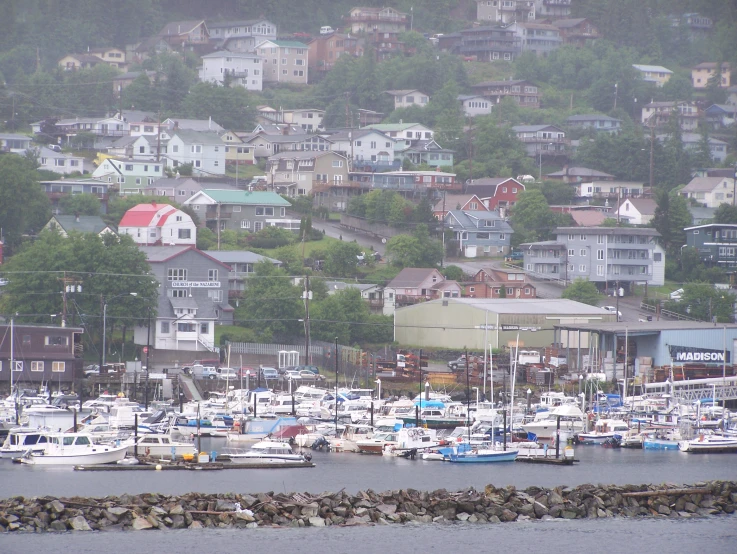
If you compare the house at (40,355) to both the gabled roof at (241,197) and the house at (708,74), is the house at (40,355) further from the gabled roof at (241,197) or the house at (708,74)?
the house at (708,74)

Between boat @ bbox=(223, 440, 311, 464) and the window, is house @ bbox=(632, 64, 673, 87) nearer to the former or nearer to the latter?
A: the window

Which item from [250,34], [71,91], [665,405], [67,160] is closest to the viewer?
[665,405]

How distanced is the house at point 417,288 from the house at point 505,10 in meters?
59.1

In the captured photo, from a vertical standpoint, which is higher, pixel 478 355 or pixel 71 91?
pixel 71 91

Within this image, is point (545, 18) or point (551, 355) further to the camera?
point (545, 18)

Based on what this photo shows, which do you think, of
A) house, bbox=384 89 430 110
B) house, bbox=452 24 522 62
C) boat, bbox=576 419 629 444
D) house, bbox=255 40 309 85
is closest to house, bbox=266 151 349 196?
house, bbox=384 89 430 110

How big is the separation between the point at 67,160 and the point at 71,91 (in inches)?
643

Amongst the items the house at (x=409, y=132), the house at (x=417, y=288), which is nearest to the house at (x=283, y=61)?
the house at (x=409, y=132)

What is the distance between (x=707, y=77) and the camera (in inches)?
4195

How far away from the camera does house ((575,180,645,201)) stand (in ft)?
257

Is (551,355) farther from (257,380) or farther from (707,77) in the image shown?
(707,77)

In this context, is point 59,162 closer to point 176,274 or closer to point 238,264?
point 238,264

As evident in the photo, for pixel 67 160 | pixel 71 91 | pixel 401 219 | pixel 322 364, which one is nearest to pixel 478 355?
pixel 322 364

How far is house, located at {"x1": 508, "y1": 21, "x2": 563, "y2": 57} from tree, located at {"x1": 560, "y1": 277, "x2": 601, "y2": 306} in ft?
169
